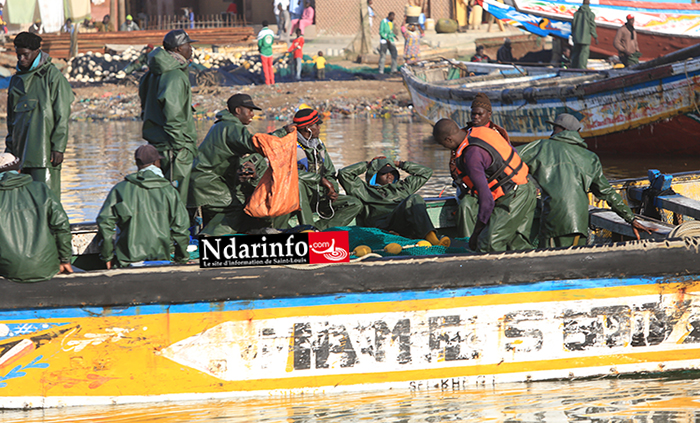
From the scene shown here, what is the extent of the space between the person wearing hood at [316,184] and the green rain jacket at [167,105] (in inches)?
35.1

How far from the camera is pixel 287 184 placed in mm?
4953

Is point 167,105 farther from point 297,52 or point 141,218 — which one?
point 297,52

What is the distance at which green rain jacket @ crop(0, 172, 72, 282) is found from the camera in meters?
3.64

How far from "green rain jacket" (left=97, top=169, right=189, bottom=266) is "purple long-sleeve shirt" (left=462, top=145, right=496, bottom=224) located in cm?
173

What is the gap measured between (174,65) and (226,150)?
86cm

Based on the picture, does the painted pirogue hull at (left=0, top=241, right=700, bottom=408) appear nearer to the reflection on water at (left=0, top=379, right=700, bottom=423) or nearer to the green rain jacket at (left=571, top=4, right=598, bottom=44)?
the reflection on water at (left=0, top=379, right=700, bottom=423)

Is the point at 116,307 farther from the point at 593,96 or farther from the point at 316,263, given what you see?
the point at 593,96

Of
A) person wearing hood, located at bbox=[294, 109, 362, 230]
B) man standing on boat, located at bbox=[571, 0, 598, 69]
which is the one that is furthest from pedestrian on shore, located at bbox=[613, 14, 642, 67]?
person wearing hood, located at bbox=[294, 109, 362, 230]

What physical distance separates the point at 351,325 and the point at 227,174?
7.21 ft

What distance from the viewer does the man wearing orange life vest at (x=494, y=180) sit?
4.31m

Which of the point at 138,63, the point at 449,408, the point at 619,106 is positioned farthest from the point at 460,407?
the point at 138,63

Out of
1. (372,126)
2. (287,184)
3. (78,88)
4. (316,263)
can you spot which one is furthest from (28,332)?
(78,88)

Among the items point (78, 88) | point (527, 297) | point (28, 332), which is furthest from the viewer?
point (78, 88)

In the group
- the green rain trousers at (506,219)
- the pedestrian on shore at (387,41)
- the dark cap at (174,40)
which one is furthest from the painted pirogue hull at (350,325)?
the pedestrian on shore at (387,41)
